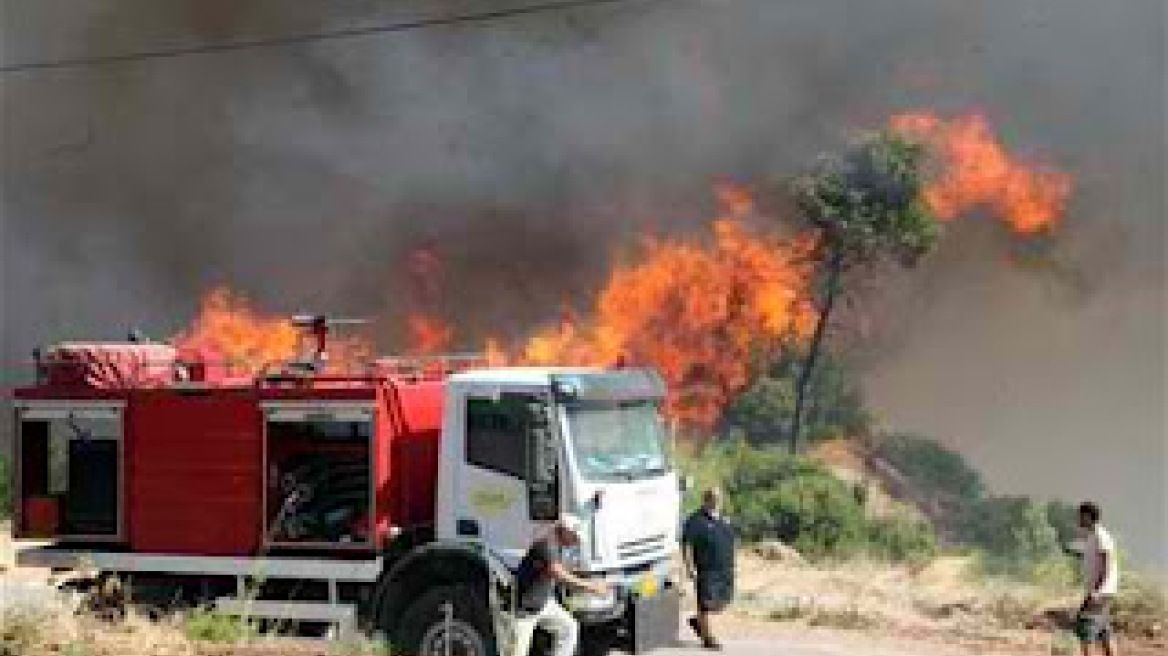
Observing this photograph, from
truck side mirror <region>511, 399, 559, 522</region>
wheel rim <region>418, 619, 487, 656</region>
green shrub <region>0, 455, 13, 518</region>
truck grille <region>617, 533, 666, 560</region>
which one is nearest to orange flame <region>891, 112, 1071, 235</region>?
green shrub <region>0, 455, 13, 518</region>

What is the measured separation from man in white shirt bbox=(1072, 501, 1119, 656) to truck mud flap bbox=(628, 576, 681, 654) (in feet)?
9.51

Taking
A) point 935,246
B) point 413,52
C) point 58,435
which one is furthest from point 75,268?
point 58,435

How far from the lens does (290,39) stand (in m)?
33.7

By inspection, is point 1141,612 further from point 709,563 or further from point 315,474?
point 315,474

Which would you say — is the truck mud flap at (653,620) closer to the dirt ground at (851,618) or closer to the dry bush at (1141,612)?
the dirt ground at (851,618)

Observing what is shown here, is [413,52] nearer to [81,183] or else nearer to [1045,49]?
[81,183]

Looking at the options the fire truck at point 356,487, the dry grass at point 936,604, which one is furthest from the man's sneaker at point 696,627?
the dry grass at point 936,604

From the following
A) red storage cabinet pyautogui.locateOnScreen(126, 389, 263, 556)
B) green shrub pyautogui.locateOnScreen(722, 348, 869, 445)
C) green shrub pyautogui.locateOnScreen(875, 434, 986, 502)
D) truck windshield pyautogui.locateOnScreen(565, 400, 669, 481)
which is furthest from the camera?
green shrub pyautogui.locateOnScreen(875, 434, 986, 502)

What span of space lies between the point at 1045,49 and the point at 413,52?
12874 mm

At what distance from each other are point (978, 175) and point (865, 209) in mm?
2055

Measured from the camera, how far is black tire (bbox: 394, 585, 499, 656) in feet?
34.0

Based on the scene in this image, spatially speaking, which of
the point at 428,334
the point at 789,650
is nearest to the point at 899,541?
the point at 789,650

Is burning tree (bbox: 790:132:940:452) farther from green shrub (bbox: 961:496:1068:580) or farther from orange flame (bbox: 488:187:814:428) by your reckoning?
green shrub (bbox: 961:496:1068:580)

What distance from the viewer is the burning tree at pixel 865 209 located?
2788 centimetres
